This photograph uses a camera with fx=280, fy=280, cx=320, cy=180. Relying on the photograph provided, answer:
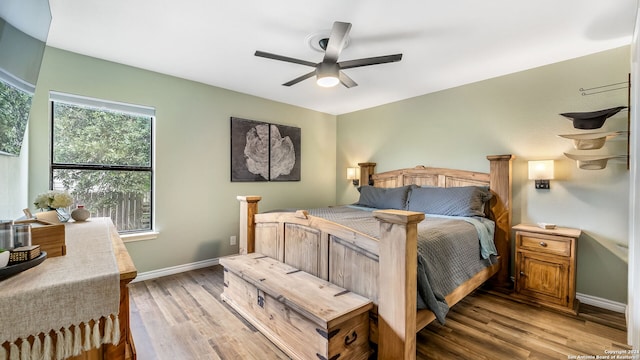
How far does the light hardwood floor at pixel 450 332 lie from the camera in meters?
1.93

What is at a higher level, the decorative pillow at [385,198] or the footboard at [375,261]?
the decorative pillow at [385,198]

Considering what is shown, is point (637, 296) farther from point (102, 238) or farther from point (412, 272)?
point (102, 238)

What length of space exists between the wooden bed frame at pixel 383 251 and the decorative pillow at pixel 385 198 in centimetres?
58

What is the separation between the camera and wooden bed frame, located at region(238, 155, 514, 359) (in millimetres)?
1604

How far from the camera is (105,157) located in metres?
3.07

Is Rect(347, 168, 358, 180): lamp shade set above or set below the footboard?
above

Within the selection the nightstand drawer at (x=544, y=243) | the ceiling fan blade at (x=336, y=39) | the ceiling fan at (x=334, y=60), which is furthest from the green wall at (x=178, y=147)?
the nightstand drawer at (x=544, y=243)

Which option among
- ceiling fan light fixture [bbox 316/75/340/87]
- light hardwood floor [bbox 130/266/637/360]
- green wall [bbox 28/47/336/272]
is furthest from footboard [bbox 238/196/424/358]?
green wall [bbox 28/47/336/272]

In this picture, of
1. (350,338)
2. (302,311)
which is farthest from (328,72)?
(350,338)

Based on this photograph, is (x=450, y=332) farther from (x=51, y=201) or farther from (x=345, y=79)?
(x=51, y=201)

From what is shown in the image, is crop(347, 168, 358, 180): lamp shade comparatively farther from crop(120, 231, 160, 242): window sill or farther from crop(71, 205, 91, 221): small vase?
crop(71, 205, 91, 221): small vase

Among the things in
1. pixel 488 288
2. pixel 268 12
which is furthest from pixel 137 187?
pixel 488 288

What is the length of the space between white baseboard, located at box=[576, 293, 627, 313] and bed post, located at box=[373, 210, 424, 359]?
2.26 meters

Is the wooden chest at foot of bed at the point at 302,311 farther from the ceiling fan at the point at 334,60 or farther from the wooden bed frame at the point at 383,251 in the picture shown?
the ceiling fan at the point at 334,60
